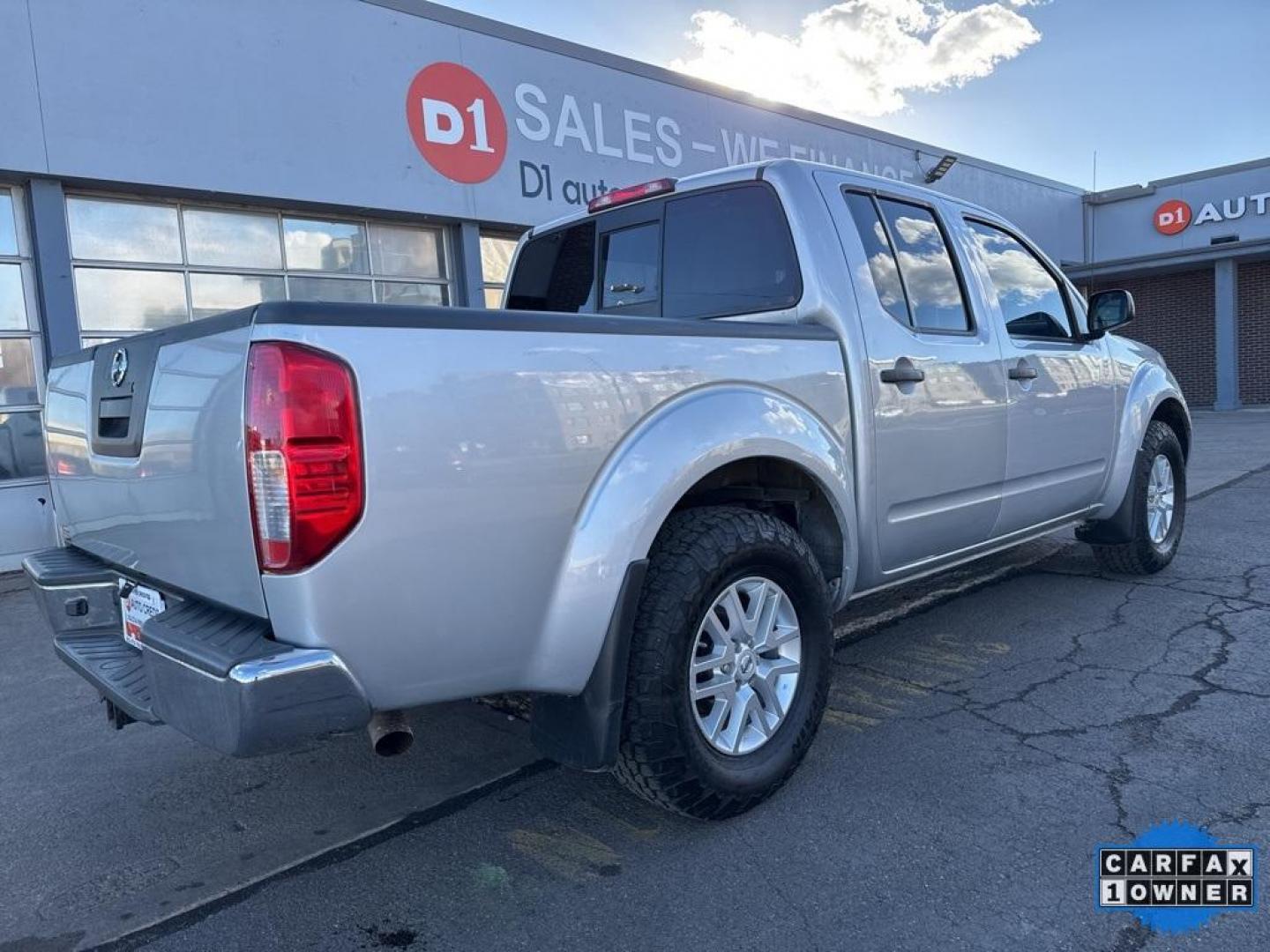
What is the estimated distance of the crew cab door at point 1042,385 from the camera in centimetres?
400

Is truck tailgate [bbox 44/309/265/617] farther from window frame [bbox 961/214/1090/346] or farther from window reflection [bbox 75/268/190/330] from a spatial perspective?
window reflection [bbox 75/268/190/330]

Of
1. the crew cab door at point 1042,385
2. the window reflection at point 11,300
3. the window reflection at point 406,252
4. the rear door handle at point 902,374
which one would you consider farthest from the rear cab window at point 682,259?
the window reflection at point 406,252

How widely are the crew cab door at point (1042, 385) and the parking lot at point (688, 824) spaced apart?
732 millimetres

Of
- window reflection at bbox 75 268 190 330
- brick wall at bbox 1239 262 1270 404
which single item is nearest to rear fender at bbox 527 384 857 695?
window reflection at bbox 75 268 190 330

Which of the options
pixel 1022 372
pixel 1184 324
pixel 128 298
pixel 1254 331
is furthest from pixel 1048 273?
pixel 1184 324

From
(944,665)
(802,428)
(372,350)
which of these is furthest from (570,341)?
(944,665)

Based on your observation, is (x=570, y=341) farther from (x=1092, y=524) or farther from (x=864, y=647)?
(x=1092, y=524)

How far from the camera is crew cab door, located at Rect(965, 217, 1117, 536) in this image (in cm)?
400

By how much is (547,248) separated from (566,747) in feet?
8.88

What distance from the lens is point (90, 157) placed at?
24.5ft

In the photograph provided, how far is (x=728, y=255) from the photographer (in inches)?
138

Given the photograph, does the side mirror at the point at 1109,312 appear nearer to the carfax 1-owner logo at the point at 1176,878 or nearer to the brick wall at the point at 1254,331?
the carfax 1-owner logo at the point at 1176,878

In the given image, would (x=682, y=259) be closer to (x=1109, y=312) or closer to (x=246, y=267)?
(x=1109, y=312)

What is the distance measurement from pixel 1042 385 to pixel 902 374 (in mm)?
1203
